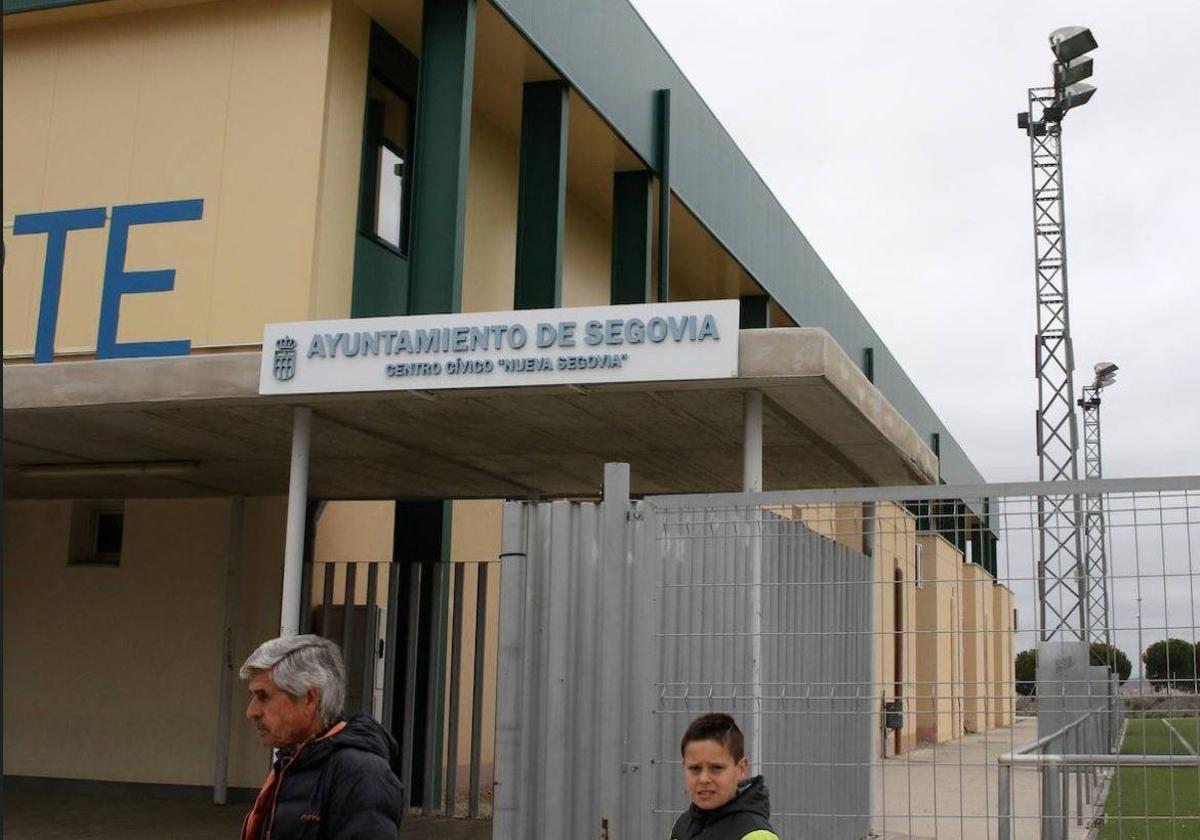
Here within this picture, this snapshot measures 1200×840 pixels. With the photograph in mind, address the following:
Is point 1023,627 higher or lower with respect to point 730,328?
lower

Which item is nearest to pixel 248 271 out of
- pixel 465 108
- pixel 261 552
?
pixel 465 108

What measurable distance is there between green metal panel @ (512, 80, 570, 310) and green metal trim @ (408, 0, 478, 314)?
1866mm

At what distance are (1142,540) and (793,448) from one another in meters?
5.36

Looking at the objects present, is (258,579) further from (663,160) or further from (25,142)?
(663,160)

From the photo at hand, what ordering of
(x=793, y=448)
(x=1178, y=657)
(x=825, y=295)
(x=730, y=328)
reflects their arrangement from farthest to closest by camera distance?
(x=825, y=295), (x=793, y=448), (x=730, y=328), (x=1178, y=657)

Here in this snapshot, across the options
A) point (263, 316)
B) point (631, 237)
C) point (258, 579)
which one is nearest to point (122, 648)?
point (258, 579)

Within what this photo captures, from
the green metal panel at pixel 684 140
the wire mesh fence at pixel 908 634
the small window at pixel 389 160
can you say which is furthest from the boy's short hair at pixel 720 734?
the green metal panel at pixel 684 140

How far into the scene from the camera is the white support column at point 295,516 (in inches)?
396

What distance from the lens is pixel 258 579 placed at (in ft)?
50.9

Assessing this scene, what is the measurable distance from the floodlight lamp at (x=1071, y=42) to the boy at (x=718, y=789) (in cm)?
2028

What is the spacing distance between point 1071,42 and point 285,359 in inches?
647

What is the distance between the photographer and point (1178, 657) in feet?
18.9

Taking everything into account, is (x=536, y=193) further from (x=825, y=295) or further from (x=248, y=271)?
(x=825, y=295)

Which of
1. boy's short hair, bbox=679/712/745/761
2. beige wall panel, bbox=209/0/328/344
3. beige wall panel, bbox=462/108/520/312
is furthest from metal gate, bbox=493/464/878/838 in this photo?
beige wall panel, bbox=462/108/520/312
